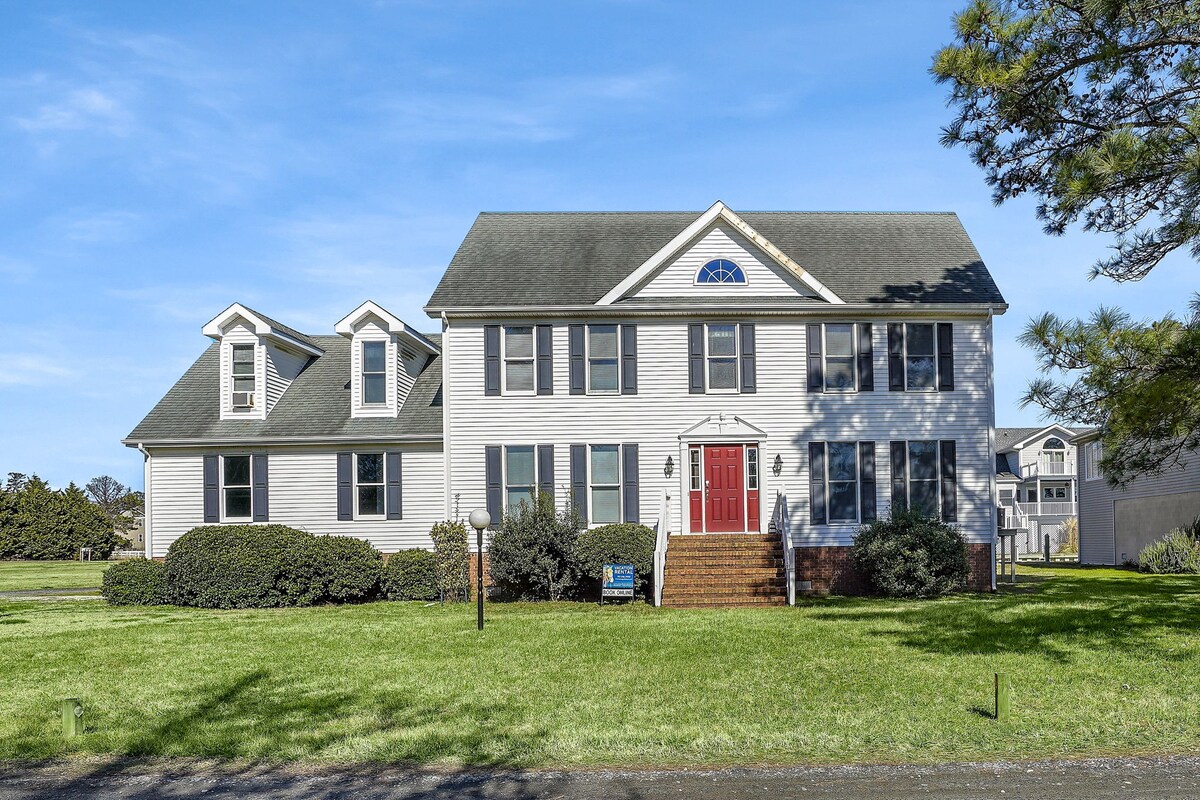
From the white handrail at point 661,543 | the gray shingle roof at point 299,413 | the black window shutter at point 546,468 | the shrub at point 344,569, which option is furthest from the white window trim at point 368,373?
the white handrail at point 661,543

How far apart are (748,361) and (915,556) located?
551 centimetres

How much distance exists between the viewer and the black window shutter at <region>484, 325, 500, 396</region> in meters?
23.8

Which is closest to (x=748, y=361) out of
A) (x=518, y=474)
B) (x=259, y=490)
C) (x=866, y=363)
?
(x=866, y=363)

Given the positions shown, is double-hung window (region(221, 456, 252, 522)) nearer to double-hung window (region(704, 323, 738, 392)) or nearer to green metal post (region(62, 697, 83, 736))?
double-hung window (region(704, 323, 738, 392))

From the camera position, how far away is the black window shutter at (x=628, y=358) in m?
23.9

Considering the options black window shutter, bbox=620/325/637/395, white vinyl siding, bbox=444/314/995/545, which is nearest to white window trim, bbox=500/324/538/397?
white vinyl siding, bbox=444/314/995/545

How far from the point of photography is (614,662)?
13.9 metres

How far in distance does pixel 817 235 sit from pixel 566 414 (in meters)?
8.18

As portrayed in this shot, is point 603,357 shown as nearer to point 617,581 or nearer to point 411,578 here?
point 617,581

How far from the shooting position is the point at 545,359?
23922 mm

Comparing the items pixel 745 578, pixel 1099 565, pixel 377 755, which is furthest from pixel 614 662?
pixel 1099 565

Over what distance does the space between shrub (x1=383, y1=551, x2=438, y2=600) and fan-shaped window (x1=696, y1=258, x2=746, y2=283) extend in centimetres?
864

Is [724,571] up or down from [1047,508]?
up

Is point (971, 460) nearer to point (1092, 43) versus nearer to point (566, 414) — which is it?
point (566, 414)
